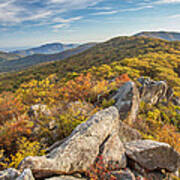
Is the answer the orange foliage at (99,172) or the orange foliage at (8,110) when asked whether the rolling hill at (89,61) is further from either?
the orange foliage at (99,172)

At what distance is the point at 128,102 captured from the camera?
7.14 m

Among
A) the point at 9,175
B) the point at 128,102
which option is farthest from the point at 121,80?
the point at 9,175

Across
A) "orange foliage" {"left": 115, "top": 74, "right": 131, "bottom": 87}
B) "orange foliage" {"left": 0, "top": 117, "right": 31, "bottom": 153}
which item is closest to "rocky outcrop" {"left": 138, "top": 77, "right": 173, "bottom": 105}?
"orange foliage" {"left": 115, "top": 74, "right": 131, "bottom": 87}

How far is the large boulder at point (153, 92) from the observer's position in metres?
10.1

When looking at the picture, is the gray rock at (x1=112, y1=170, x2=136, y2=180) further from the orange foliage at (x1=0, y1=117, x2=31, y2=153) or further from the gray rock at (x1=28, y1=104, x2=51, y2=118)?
the gray rock at (x1=28, y1=104, x2=51, y2=118)

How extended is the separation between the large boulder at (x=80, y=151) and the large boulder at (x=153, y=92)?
20.1 ft

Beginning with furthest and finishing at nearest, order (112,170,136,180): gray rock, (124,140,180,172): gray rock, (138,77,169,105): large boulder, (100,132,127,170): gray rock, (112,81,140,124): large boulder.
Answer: (138,77,169,105): large boulder
(112,81,140,124): large boulder
(124,140,180,172): gray rock
(100,132,127,170): gray rock
(112,170,136,180): gray rock

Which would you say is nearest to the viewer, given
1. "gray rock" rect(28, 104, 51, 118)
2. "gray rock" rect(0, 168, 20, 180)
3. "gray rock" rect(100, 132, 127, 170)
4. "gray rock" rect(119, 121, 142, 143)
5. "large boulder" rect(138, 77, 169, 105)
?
"gray rock" rect(0, 168, 20, 180)

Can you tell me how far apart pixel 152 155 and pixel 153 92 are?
702 centimetres

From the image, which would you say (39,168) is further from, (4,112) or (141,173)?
(4,112)

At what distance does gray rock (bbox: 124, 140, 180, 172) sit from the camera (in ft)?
14.7

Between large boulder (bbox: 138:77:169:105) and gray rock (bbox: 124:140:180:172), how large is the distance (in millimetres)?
5352

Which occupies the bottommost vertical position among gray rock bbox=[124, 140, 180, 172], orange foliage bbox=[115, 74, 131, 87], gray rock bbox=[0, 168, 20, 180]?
gray rock bbox=[124, 140, 180, 172]

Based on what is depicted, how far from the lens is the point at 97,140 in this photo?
4.05 metres
